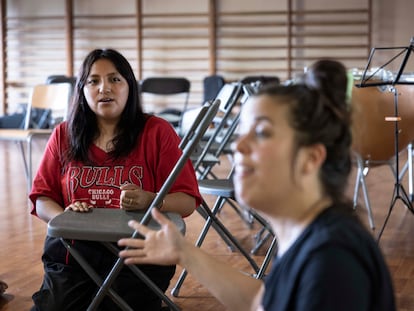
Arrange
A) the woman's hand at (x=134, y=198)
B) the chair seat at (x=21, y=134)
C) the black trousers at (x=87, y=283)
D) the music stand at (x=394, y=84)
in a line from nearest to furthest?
1. the woman's hand at (x=134, y=198)
2. the black trousers at (x=87, y=283)
3. the music stand at (x=394, y=84)
4. the chair seat at (x=21, y=134)

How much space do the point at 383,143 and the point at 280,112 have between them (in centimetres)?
312

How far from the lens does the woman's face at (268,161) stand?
36.3 inches

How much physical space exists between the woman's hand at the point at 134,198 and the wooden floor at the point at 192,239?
Result: 2.31ft

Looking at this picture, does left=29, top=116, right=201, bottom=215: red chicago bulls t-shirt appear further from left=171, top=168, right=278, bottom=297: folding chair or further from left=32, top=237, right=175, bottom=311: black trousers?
left=171, top=168, right=278, bottom=297: folding chair

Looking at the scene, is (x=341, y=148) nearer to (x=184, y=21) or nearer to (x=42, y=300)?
(x=42, y=300)

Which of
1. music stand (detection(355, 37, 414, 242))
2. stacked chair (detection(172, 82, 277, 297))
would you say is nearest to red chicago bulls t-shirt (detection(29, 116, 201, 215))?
stacked chair (detection(172, 82, 277, 297))

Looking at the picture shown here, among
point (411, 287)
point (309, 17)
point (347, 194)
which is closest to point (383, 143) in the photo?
point (411, 287)

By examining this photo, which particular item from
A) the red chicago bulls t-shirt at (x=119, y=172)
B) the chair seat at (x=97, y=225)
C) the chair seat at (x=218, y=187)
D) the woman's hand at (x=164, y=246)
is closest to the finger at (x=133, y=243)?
the woman's hand at (x=164, y=246)

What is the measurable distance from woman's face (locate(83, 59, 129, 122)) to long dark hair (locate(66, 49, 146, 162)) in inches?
0.7

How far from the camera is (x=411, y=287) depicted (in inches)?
109

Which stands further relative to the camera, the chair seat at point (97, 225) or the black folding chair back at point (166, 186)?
the chair seat at point (97, 225)

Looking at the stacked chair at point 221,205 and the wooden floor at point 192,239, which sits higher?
the stacked chair at point 221,205

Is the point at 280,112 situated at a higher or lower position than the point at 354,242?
higher

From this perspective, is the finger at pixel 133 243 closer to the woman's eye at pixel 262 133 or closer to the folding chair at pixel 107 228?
the woman's eye at pixel 262 133
